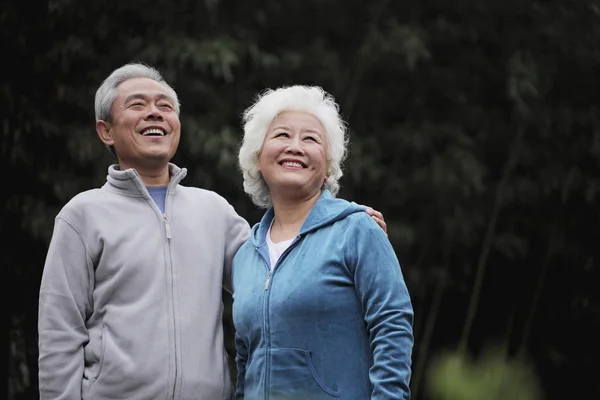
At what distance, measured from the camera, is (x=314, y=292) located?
180cm

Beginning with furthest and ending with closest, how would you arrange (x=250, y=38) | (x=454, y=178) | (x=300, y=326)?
(x=454, y=178), (x=250, y=38), (x=300, y=326)

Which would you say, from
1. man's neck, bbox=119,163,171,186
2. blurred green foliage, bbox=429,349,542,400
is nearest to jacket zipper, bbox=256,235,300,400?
man's neck, bbox=119,163,171,186

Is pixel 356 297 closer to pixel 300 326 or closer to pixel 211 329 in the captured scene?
pixel 300 326

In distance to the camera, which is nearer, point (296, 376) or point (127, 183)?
point (296, 376)

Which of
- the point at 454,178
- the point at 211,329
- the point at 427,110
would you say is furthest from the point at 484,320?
the point at 211,329

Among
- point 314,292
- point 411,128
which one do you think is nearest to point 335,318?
point 314,292

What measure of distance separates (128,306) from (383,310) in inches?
23.3

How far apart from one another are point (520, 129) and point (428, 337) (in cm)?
145

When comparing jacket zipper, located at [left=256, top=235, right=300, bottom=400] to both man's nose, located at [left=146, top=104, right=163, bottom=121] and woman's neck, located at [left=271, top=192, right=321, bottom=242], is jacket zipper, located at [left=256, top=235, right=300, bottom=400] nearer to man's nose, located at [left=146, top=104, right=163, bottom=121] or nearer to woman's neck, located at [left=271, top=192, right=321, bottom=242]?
woman's neck, located at [left=271, top=192, right=321, bottom=242]

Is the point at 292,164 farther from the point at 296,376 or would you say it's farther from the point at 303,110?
the point at 296,376

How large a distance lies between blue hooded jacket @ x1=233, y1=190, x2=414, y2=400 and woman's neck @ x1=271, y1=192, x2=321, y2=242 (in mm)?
104

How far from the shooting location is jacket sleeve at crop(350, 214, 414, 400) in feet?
5.64

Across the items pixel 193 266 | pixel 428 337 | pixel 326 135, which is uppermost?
pixel 326 135

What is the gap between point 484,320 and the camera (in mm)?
5754
